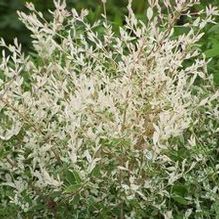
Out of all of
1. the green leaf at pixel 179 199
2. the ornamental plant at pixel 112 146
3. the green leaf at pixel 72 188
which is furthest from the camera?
the green leaf at pixel 179 199

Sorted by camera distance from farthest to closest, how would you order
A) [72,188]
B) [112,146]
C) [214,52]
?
[214,52], [112,146], [72,188]

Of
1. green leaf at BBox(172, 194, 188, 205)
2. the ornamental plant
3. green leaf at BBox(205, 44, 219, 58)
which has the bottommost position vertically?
green leaf at BBox(172, 194, 188, 205)

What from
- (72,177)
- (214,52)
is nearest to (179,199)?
(72,177)

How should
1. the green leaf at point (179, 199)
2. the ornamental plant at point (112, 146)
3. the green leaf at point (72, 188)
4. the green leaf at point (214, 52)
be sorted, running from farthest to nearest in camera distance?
the green leaf at point (214, 52) < the green leaf at point (179, 199) < the ornamental plant at point (112, 146) < the green leaf at point (72, 188)

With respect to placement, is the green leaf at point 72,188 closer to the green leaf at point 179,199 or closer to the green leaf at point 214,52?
the green leaf at point 179,199

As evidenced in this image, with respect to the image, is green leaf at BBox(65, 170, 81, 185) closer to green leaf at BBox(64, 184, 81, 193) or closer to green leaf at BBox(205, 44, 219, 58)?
green leaf at BBox(64, 184, 81, 193)

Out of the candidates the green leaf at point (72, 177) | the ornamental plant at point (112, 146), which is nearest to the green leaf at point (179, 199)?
the ornamental plant at point (112, 146)

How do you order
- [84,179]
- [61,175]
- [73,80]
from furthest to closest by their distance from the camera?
[73,80]
[61,175]
[84,179]

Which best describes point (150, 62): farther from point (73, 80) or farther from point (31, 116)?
point (31, 116)

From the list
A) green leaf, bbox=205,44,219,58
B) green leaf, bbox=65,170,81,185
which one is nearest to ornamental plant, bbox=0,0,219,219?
green leaf, bbox=65,170,81,185

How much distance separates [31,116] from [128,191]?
510 millimetres

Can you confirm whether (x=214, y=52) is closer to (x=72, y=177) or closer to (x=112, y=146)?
(x=112, y=146)

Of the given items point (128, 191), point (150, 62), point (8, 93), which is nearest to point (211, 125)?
point (150, 62)

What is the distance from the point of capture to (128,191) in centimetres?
274
